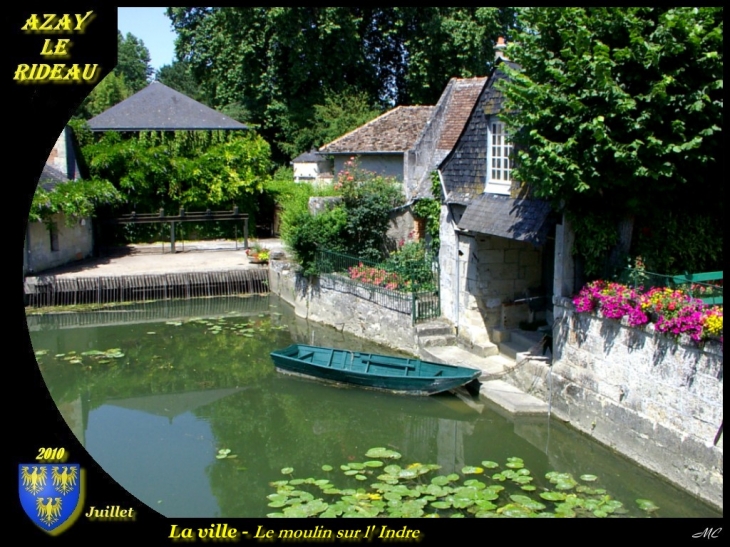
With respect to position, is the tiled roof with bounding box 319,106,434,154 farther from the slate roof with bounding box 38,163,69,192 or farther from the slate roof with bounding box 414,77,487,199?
the slate roof with bounding box 38,163,69,192

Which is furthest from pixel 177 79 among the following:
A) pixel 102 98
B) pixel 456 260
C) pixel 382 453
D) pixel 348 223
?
pixel 382 453

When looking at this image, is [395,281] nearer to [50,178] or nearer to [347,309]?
[347,309]

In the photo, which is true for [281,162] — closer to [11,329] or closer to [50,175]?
[50,175]

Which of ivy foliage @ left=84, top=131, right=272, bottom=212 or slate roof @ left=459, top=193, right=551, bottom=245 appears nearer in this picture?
slate roof @ left=459, top=193, right=551, bottom=245

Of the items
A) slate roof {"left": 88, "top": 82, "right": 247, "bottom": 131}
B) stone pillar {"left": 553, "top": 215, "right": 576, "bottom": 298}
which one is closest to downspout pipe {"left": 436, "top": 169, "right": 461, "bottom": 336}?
stone pillar {"left": 553, "top": 215, "right": 576, "bottom": 298}

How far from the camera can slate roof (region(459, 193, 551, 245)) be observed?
45.4 feet

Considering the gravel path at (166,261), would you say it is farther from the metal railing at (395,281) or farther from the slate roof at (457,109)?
the slate roof at (457,109)

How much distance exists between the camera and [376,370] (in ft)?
53.5

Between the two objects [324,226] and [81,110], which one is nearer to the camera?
[324,226]

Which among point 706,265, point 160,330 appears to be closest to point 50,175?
point 160,330

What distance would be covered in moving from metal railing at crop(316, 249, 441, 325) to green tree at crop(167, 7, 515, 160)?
15560mm

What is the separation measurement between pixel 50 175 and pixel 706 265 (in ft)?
73.3

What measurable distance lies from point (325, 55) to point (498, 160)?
21.4 meters

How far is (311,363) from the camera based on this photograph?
16.3 meters
